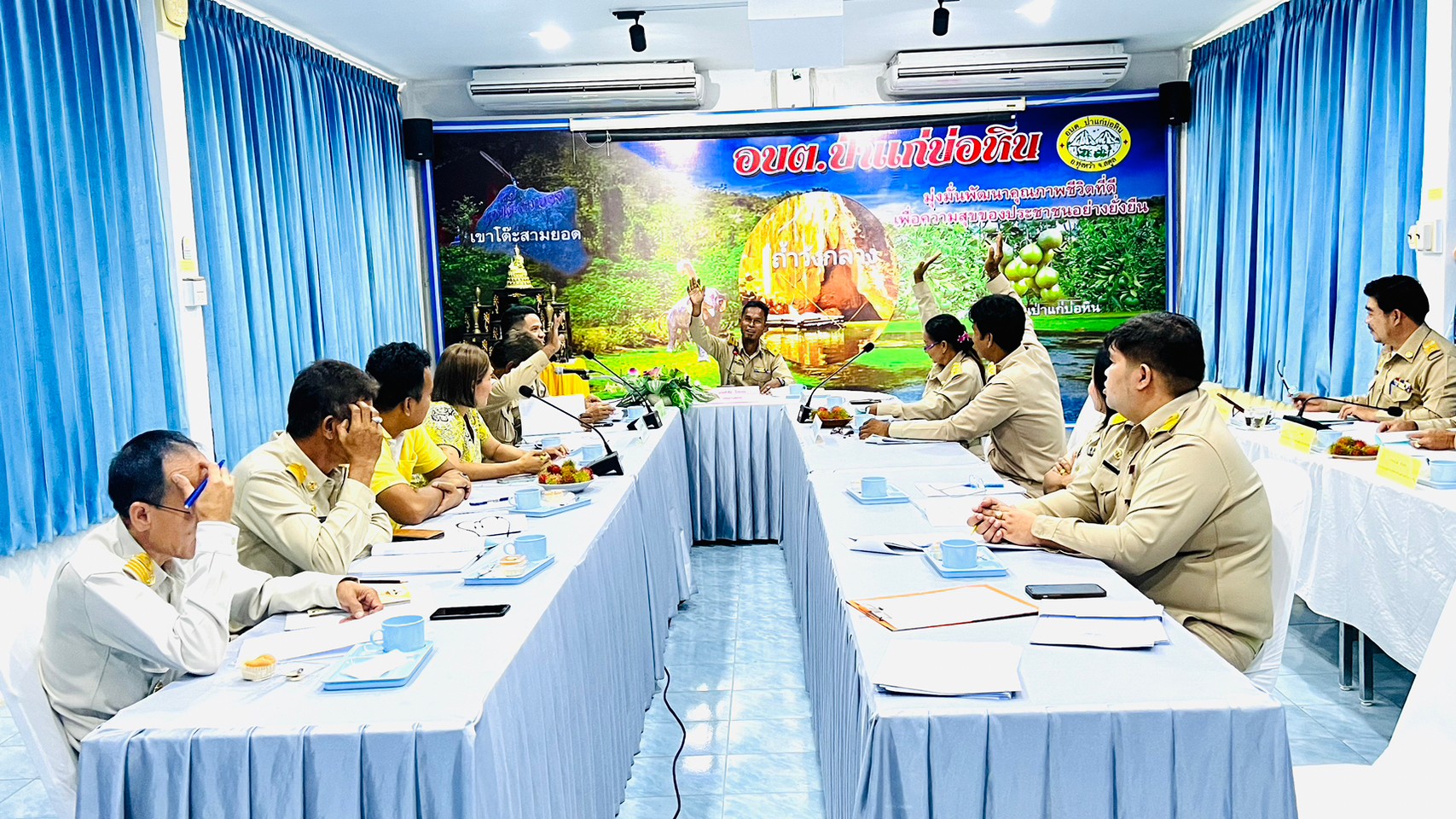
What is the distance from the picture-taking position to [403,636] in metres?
1.78

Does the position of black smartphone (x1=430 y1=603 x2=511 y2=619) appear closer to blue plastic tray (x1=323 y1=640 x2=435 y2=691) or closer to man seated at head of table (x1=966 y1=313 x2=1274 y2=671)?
blue plastic tray (x1=323 y1=640 x2=435 y2=691)

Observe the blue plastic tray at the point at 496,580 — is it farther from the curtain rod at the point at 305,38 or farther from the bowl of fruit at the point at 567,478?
the curtain rod at the point at 305,38

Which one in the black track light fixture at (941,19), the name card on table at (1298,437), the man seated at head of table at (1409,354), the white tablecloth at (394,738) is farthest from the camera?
the black track light fixture at (941,19)

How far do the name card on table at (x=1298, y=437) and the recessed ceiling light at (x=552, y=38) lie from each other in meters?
4.25

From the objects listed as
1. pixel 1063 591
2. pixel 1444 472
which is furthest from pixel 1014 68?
pixel 1063 591

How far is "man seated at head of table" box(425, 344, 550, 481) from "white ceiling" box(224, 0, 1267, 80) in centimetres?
241

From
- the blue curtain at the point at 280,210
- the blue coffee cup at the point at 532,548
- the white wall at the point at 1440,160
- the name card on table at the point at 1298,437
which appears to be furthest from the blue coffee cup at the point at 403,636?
the white wall at the point at 1440,160

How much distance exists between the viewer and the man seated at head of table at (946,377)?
15.1 ft

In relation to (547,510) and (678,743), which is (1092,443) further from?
(547,510)

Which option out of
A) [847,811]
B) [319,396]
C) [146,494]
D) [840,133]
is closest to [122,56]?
[319,396]

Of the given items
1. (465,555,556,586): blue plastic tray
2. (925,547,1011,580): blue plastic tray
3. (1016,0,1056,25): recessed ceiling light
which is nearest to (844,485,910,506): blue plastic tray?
(925,547,1011,580): blue plastic tray

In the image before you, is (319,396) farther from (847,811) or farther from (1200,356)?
(1200,356)

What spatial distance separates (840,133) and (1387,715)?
5186 mm

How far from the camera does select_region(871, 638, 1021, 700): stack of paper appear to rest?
1.57 meters
